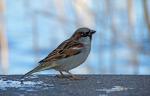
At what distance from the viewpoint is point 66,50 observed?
2.60 meters

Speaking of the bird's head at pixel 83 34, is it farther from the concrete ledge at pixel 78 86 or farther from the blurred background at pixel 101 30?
the blurred background at pixel 101 30

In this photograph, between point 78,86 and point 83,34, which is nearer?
point 78,86

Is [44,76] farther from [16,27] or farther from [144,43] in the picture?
[16,27]

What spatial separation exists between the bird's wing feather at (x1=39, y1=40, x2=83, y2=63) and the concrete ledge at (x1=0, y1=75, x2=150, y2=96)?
4.3 inches

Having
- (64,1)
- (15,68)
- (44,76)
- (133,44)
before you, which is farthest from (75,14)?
(44,76)

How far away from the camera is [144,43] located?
430cm

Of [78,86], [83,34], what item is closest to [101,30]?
[83,34]

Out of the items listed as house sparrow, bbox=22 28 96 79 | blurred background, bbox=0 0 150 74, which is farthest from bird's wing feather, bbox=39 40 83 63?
blurred background, bbox=0 0 150 74

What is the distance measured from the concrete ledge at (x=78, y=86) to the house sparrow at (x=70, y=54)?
0.07 meters

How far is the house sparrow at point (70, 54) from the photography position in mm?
2553

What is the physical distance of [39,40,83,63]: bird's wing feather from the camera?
2.58 meters

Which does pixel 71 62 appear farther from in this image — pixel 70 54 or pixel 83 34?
pixel 83 34

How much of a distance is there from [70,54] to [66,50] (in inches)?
1.1

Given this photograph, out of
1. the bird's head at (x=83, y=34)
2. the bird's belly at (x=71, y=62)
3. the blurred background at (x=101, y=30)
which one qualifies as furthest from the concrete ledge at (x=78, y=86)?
the blurred background at (x=101, y=30)
